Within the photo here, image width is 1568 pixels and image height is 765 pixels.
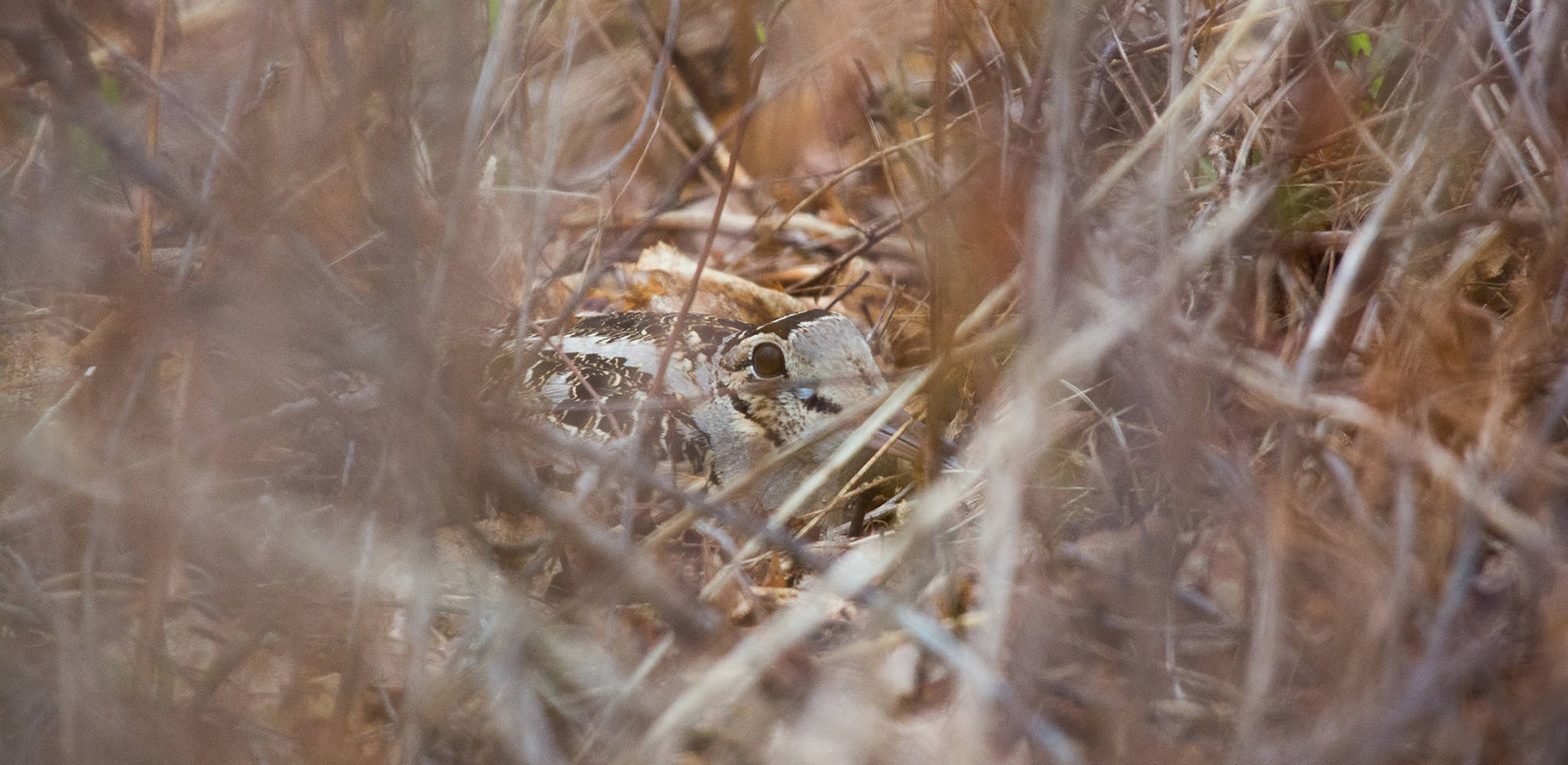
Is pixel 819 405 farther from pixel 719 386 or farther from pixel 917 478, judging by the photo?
pixel 917 478

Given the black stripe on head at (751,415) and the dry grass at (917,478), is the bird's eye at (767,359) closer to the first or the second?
the black stripe on head at (751,415)

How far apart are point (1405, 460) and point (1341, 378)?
1.57 feet

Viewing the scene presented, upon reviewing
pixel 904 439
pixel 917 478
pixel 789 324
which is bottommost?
pixel 904 439

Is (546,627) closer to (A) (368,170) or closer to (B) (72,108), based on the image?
(A) (368,170)

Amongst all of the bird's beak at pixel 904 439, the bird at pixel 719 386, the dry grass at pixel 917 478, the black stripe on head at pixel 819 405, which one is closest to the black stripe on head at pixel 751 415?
the bird at pixel 719 386

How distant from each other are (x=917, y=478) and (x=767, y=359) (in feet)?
3.20

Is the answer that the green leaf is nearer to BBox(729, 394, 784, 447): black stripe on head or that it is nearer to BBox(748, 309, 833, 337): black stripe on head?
BBox(748, 309, 833, 337): black stripe on head

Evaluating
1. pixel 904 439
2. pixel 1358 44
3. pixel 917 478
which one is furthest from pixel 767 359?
pixel 1358 44

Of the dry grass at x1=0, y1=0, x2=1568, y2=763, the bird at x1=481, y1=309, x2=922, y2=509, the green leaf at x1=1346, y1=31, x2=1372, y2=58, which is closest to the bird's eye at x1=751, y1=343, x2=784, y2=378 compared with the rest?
the bird at x1=481, y1=309, x2=922, y2=509

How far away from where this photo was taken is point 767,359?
2.74 m

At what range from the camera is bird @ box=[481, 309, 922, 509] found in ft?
8.64

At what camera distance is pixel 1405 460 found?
1295mm

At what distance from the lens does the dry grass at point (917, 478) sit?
1.27m

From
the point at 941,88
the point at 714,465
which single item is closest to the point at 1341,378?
the point at 941,88
